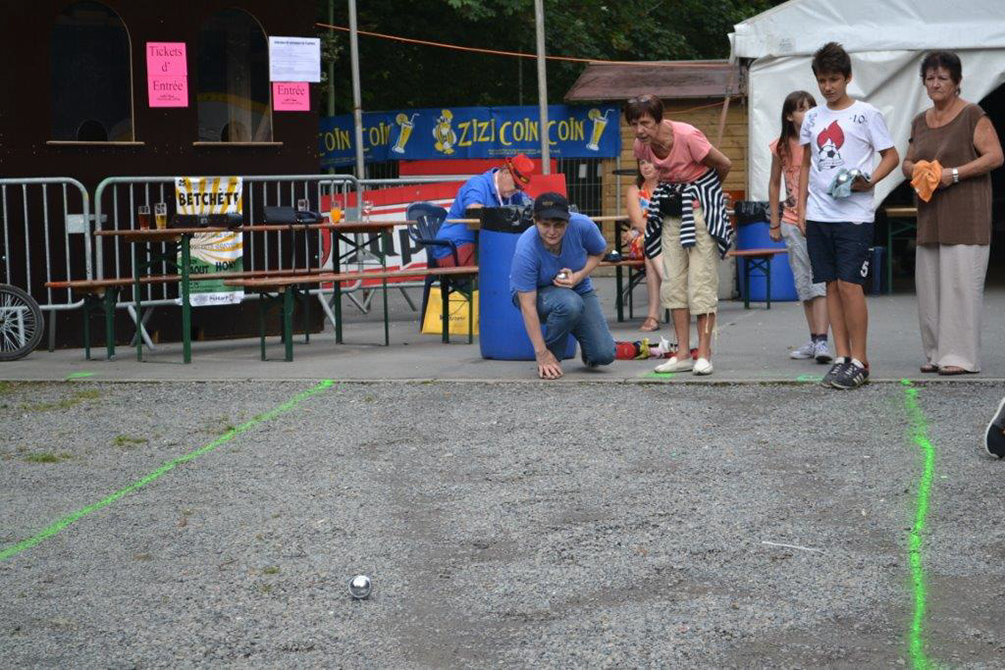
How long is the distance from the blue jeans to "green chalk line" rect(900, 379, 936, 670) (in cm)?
188

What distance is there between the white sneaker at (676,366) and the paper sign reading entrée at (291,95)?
16.5 ft

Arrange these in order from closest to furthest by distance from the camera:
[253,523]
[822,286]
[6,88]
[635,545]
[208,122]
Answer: [635,545] < [253,523] < [822,286] < [6,88] < [208,122]

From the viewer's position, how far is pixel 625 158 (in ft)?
74.0

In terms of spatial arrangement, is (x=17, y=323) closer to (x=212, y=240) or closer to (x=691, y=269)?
(x=212, y=240)

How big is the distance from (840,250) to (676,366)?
1297 millimetres

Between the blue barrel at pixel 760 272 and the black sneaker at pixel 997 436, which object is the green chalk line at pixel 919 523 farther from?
the blue barrel at pixel 760 272

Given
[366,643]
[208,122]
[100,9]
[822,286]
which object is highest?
[100,9]

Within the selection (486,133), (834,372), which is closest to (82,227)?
(834,372)

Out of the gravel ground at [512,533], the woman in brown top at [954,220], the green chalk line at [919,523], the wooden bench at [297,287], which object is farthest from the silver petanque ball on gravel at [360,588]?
the wooden bench at [297,287]

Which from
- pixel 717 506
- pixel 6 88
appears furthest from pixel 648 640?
pixel 6 88

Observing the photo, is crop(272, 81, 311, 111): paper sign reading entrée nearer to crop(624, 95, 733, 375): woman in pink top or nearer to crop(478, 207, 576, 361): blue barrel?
crop(478, 207, 576, 361): blue barrel

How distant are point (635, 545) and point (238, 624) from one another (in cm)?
150

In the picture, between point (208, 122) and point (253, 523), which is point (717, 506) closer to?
point (253, 523)

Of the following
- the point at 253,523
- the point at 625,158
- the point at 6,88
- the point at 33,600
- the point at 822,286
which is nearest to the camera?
the point at 33,600
